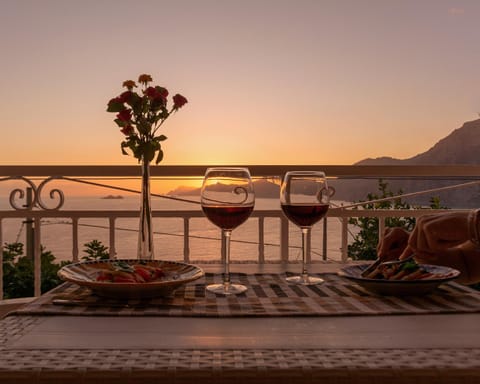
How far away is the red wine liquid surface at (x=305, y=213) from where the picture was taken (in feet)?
3.21

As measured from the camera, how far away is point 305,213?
0.98 meters

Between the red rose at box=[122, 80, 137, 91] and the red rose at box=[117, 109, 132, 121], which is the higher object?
the red rose at box=[122, 80, 137, 91]

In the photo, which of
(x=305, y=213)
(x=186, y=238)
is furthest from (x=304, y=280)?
(x=186, y=238)

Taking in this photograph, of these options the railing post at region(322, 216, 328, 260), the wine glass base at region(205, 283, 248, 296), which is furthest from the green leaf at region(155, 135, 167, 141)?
the railing post at region(322, 216, 328, 260)

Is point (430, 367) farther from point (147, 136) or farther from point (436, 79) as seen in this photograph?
point (436, 79)

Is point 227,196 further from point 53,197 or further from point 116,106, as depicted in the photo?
point 53,197

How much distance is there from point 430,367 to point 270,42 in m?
5.85

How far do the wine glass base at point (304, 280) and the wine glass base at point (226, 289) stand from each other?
A: 0.11 metres

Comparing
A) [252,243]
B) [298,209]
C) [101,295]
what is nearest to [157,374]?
[101,295]

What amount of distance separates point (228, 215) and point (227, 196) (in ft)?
0.11

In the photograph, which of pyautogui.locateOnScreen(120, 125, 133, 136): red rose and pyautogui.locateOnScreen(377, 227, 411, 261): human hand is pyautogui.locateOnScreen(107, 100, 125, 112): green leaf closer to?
pyautogui.locateOnScreen(120, 125, 133, 136): red rose

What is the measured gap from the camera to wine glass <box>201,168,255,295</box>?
2.97 ft

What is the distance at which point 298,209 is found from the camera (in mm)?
979

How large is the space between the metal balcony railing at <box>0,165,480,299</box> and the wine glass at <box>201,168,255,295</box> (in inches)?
49.4
